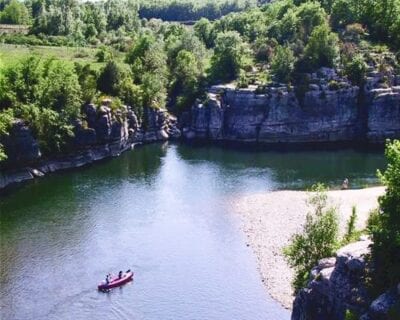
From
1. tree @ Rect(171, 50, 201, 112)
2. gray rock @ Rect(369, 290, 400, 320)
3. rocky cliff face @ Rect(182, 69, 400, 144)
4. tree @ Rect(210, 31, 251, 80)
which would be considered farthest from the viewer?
tree @ Rect(210, 31, 251, 80)

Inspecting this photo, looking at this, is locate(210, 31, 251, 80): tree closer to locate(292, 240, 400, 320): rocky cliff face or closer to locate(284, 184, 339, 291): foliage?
locate(284, 184, 339, 291): foliage

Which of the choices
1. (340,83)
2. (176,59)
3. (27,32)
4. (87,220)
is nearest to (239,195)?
(87,220)

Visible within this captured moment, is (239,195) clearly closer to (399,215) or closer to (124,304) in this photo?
(124,304)

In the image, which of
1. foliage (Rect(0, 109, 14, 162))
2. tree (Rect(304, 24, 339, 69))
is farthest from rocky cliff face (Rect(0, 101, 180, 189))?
tree (Rect(304, 24, 339, 69))

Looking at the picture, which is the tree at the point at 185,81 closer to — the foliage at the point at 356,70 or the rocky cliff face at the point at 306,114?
the rocky cliff face at the point at 306,114

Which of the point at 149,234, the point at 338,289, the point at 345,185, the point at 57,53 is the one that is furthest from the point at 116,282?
the point at 57,53

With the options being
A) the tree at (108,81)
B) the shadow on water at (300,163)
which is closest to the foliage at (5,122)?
the tree at (108,81)
